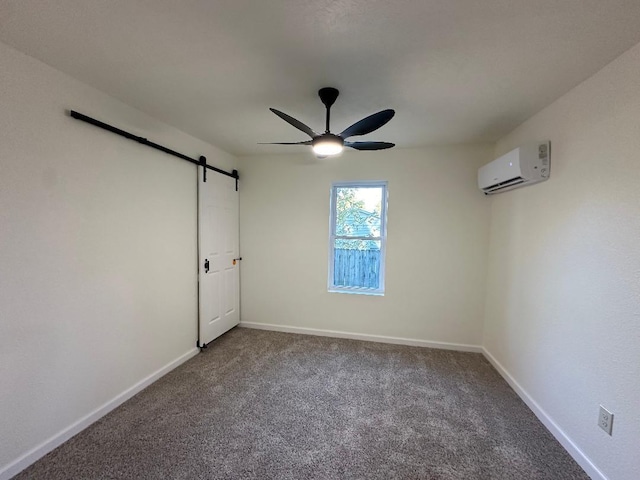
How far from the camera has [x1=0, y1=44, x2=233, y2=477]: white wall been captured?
1.56 m

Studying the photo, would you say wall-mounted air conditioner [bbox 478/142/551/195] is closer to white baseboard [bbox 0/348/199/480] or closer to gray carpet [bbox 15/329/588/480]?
gray carpet [bbox 15/329/588/480]

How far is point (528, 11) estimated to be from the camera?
1.20 meters

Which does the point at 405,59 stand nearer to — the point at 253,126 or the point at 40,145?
the point at 253,126

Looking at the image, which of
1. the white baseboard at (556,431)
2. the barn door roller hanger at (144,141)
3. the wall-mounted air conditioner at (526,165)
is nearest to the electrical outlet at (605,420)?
the white baseboard at (556,431)

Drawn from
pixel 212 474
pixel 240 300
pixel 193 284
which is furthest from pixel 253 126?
pixel 212 474

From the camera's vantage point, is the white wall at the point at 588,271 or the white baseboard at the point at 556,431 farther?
the white baseboard at the point at 556,431

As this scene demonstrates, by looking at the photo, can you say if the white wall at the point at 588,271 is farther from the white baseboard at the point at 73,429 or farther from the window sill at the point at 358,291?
the white baseboard at the point at 73,429

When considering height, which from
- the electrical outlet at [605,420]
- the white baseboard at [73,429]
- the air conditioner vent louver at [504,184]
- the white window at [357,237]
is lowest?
the white baseboard at [73,429]

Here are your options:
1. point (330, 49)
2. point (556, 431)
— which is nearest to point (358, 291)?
point (556, 431)

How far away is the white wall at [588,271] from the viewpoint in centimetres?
143

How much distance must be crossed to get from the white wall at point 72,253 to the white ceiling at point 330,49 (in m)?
0.30

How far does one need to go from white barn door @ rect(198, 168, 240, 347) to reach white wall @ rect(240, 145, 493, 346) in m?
0.19

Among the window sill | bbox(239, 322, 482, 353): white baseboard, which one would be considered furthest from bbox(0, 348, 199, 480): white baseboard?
the window sill

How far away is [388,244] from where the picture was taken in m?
3.40
